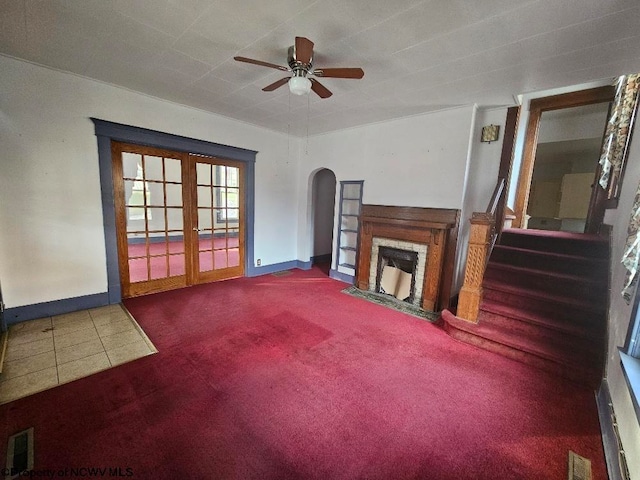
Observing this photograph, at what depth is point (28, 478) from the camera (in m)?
1.31

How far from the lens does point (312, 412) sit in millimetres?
1808

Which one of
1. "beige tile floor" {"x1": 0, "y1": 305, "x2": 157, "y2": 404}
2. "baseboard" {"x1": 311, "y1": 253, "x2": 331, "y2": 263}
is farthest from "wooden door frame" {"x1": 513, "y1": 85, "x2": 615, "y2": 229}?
"beige tile floor" {"x1": 0, "y1": 305, "x2": 157, "y2": 404}

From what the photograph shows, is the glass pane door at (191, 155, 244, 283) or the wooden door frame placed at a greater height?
the wooden door frame

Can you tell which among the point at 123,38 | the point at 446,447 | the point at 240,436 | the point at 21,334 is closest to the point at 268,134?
the point at 123,38

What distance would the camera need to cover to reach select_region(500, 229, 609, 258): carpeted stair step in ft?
10.3

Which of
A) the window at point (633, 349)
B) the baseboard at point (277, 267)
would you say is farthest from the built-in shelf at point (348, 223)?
the window at point (633, 349)

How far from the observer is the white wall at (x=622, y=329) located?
1302mm

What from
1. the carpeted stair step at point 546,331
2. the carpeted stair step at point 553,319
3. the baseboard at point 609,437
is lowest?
the baseboard at point 609,437

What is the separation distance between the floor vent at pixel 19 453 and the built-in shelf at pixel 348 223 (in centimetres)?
399

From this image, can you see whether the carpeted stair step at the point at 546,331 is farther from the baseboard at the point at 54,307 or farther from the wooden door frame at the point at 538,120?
the baseboard at the point at 54,307

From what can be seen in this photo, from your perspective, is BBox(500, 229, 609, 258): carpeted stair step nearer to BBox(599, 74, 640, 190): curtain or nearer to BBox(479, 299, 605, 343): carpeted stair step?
BBox(599, 74, 640, 190): curtain

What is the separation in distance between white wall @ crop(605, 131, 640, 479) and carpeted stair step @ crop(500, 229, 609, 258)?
0.27 meters

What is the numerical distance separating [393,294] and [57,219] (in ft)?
14.6

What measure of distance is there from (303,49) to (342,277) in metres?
3.69
